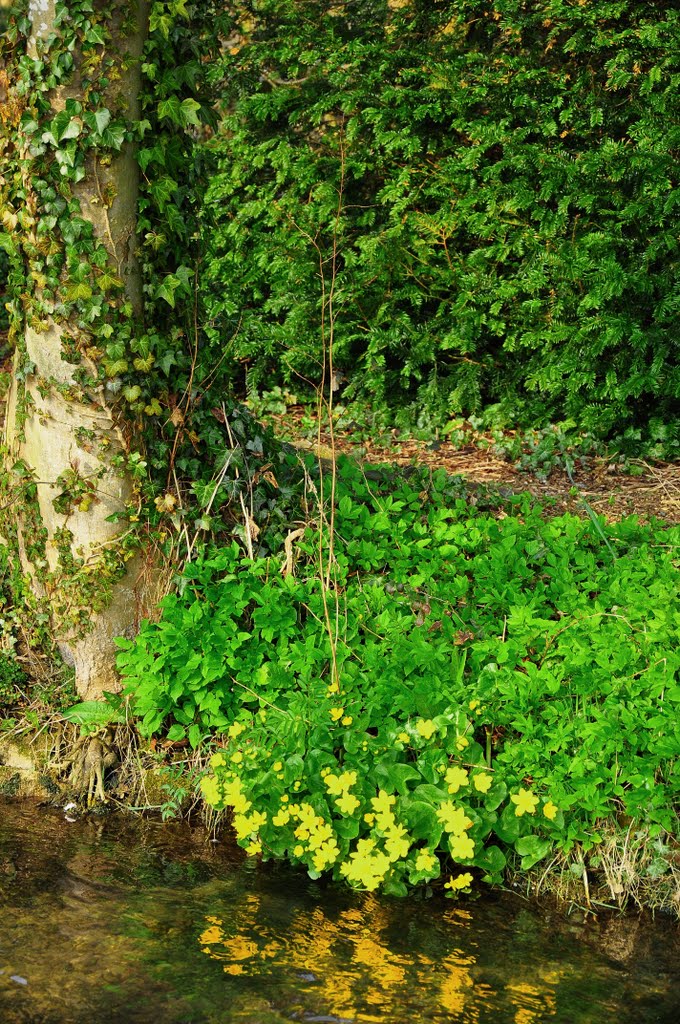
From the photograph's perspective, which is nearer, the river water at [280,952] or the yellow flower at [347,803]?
the river water at [280,952]

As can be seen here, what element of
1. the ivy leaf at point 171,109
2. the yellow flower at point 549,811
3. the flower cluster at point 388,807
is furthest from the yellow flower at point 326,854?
the ivy leaf at point 171,109

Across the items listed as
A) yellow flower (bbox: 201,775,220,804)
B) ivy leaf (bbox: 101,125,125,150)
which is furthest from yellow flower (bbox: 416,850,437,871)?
ivy leaf (bbox: 101,125,125,150)

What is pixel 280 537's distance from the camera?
4.83 meters

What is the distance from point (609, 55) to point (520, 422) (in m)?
2.40

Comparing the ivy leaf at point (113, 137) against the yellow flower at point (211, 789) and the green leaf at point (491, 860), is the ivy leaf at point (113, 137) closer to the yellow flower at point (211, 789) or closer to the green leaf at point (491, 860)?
the yellow flower at point (211, 789)

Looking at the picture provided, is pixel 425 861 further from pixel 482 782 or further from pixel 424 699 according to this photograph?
pixel 424 699

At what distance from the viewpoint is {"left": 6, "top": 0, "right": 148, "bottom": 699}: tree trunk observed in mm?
4344

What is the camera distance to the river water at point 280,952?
3.04 meters

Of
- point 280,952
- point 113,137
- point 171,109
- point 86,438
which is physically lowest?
point 280,952

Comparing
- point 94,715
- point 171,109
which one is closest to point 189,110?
point 171,109

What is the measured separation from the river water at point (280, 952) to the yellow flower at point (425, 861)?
180 millimetres

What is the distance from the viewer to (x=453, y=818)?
3.49 m

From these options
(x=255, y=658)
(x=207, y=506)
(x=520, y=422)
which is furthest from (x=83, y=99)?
(x=520, y=422)

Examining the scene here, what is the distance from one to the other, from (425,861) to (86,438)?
7.21 feet
